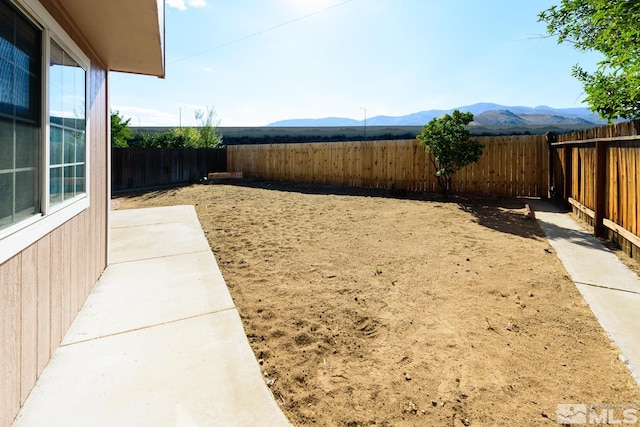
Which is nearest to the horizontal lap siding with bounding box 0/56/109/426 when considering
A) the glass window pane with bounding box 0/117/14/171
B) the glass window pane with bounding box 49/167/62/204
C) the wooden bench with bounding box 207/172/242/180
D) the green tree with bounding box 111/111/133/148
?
the glass window pane with bounding box 49/167/62/204

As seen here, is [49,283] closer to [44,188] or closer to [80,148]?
[44,188]

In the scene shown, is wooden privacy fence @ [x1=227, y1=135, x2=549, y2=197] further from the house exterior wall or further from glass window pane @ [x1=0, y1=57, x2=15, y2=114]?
glass window pane @ [x1=0, y1=57, x2=15, y2=114]

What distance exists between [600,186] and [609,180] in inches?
7.7

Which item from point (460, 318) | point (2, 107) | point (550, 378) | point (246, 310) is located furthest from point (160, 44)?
point (550, 378)

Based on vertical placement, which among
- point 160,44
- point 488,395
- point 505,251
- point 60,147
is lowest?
point 488,395

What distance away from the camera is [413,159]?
1034 cm

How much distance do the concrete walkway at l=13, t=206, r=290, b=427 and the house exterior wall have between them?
120mm

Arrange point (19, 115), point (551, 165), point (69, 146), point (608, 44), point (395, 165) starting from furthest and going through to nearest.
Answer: point (395, 165), point (551, 165), point (608, 44), point (69, 146), point (19, 115)

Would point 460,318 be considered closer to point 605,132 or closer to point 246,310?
point 246,310

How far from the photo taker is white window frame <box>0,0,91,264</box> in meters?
1.70

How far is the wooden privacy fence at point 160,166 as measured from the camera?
41.0ft

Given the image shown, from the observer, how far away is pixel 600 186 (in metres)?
4.95

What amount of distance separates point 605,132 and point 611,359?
4353 mm

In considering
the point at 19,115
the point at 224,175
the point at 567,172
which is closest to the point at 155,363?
the point at 19,115
